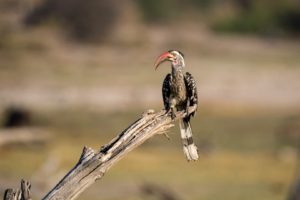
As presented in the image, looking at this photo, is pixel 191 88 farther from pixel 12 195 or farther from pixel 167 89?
pixel 12 195

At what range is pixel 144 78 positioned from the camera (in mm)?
23734

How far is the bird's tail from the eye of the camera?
5.02m

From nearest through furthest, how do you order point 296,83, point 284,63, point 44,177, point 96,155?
point 96,155 < point 44,177 < point 296,83 < point 284,63

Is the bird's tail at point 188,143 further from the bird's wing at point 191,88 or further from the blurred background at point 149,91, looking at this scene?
the bird's wing at point 191,88

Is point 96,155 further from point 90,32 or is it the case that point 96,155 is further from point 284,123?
point 90,32

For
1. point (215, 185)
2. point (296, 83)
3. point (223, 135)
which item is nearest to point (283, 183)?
point (215, 185)

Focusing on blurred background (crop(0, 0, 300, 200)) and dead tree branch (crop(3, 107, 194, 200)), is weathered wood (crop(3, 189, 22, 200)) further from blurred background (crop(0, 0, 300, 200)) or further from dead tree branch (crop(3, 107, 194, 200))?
blurred background (crop(0, 0, 300, 200))

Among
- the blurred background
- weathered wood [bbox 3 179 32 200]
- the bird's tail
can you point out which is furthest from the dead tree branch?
the blurred background

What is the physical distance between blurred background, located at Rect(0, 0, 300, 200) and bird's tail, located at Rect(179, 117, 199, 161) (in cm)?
15

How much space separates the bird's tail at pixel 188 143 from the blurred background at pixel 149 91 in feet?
0.48

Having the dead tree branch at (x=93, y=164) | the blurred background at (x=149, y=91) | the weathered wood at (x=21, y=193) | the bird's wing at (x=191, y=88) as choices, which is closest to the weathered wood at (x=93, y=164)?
the dead tree branch at (x=93, y=164)

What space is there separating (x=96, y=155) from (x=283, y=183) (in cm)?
910

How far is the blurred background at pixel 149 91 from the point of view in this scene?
1203 cm

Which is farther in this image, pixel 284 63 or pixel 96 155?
pixel 284 63
